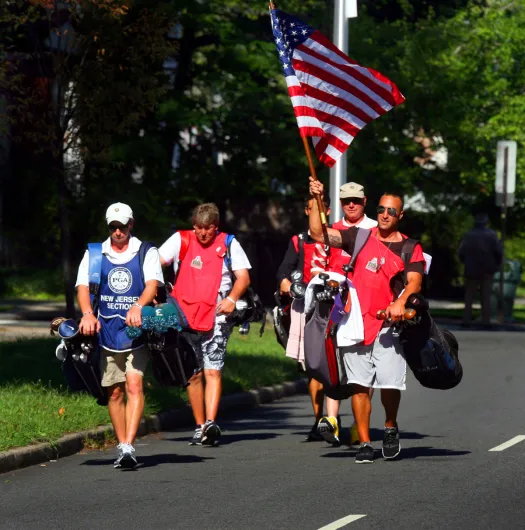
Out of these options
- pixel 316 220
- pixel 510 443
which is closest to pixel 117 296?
pixel 316 220

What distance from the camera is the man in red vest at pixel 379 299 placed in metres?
10.6

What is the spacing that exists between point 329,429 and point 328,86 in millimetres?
2856

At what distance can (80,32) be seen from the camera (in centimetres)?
1912

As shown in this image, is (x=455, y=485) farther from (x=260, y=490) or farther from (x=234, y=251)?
(x=234, y=251)

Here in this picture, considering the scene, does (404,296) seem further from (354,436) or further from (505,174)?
(505,174)

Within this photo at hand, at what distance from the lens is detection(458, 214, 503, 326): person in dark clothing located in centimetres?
2639

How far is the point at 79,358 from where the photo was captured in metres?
10.6

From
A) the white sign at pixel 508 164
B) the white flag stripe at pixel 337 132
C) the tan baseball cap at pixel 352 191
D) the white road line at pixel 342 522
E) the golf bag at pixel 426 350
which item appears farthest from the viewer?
the white sign at pixel 508 164

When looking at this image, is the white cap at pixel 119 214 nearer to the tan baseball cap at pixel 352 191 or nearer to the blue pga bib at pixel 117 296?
the blue pga bib at pixel 117 296

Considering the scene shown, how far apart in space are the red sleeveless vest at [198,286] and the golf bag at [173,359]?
644 millimetres

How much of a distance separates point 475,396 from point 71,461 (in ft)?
19.2

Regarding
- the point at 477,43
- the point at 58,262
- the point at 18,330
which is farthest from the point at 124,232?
the point at 477,43

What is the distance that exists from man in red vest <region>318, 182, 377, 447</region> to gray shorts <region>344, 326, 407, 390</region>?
734 mm

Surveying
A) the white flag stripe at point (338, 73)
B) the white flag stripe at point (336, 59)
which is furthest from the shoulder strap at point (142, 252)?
the white flag stripe at point (336, 59)
